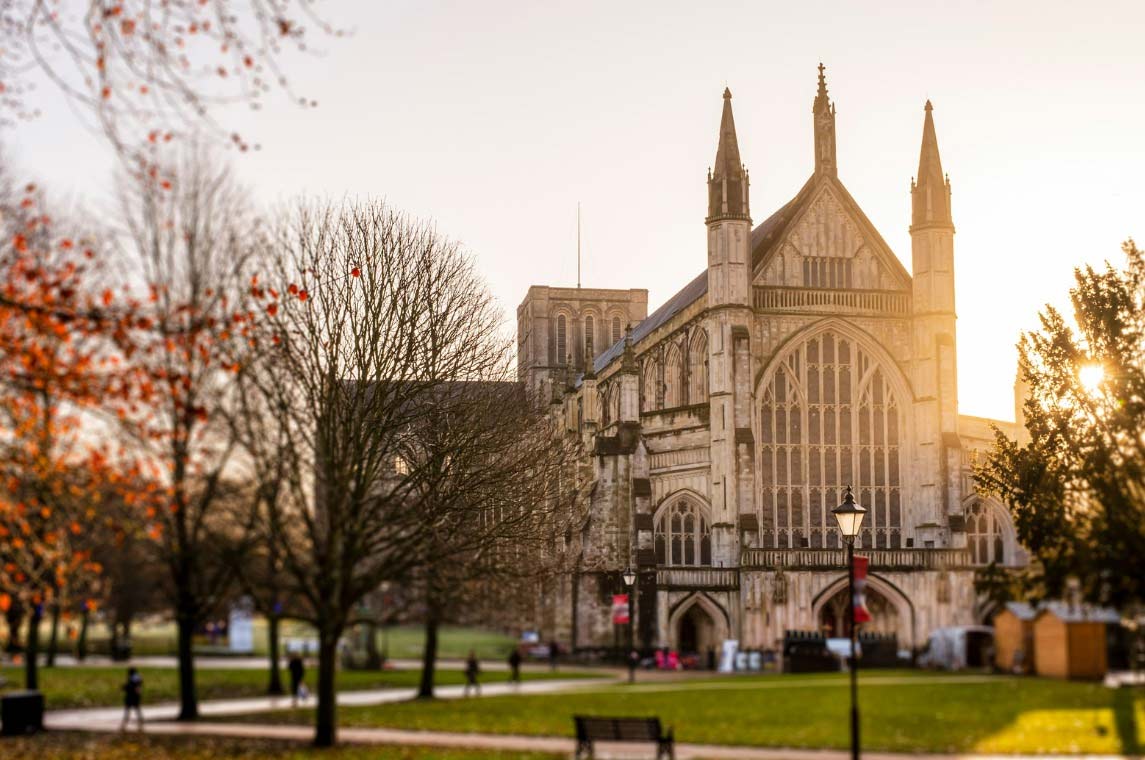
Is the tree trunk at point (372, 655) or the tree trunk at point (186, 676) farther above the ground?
the tree trunk at point (186, 676)

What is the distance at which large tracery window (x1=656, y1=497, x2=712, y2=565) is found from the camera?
5678 cm

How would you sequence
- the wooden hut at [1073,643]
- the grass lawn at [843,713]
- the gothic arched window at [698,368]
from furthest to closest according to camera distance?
the gothic arched window at [698,368] < the wooden hut at [1073,643] < the grass lawn at [843,713]

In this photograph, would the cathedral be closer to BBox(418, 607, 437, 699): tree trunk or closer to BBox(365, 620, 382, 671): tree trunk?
BBox(365, 620, 382, 671): tree trunk

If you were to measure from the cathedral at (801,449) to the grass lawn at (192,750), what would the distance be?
26.7m

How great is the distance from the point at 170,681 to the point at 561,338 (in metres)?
54.8

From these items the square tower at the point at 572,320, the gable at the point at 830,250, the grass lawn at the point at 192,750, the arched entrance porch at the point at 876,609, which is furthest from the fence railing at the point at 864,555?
the square tower at the point at 572,320

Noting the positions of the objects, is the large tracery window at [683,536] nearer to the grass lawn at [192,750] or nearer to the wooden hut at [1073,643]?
the wooden hut at [1073,643]

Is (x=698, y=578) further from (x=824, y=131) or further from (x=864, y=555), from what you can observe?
(x=824, y=131)

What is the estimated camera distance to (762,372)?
56750 mm

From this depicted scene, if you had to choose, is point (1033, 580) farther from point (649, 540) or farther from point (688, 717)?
point (649, 540)

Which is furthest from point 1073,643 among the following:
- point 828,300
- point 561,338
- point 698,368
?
point 561,338

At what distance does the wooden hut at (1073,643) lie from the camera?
114ft

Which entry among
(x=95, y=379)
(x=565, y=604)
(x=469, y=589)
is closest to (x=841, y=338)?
(x=565, y=604)

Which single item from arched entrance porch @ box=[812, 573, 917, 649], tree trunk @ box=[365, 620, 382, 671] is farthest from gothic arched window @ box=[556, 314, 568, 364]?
arched entrance porch @ box=[812, 573, 917, 649]
